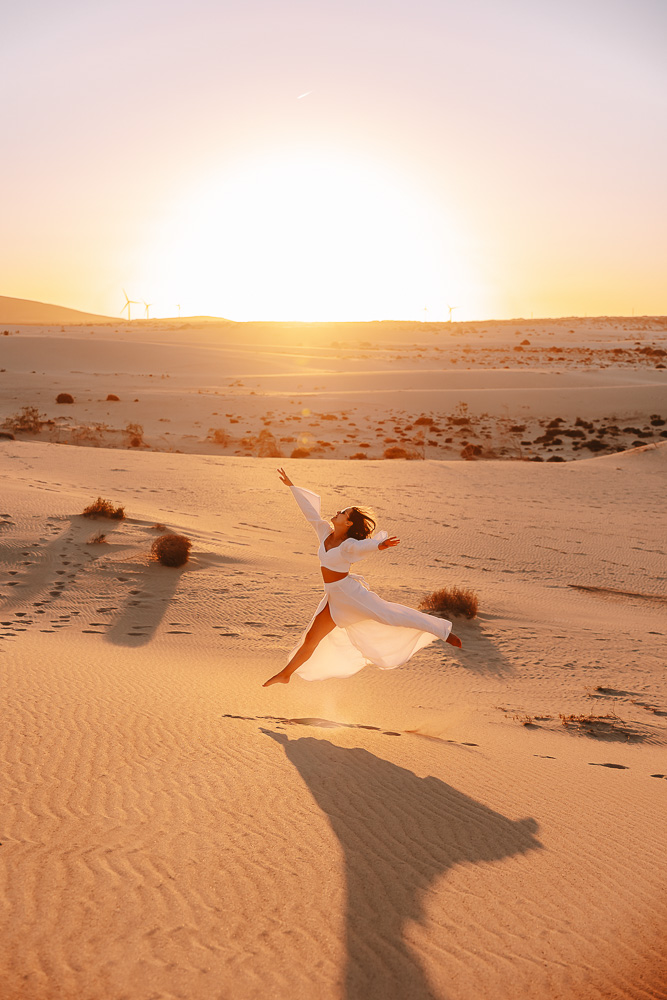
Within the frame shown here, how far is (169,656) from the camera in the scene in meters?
8.16

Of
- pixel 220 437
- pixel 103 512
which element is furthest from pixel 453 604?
pixel 220 437

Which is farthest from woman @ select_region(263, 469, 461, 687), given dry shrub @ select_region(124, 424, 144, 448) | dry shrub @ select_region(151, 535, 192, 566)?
dry shrub @ select_region(124, 424, 144, 448)

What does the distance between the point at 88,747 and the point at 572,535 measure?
11.8m

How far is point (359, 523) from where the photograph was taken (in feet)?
18.6

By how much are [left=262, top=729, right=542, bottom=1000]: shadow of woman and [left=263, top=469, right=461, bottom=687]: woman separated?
0.71 m

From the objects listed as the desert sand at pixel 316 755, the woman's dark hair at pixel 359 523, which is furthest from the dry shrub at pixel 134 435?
the woman's dark hair at pixel 359 523

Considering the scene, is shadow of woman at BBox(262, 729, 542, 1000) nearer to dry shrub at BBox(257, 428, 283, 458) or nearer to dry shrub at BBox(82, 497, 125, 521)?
dry shrub at BBox(82, 497, 125, 521)

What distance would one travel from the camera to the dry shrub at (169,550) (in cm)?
1093

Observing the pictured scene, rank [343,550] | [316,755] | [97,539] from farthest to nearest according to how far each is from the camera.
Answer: [97,539]
[343,550]
[316,755]

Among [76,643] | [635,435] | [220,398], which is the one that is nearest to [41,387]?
[220,398]

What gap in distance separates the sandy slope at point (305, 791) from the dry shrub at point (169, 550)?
0.23m

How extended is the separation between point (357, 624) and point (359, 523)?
78 cm

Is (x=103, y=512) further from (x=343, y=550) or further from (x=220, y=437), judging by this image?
(x=220, y=437)

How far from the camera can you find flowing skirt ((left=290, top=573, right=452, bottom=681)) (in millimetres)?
5602
